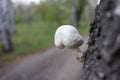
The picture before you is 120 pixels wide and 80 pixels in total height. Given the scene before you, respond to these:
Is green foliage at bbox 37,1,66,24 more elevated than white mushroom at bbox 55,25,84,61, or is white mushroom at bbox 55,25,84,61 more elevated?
green foliage at bbox 37,1,66,24

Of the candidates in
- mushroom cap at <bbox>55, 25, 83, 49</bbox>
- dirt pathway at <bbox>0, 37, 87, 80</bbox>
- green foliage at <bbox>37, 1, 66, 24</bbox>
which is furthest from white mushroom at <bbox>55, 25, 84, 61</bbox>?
green foliage at <bbox>37, 1, 66, 24</bbox>

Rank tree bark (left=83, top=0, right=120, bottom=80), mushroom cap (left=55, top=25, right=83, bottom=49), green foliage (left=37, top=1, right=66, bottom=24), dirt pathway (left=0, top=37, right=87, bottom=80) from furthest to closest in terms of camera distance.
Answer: green foliage (left=37, top=1, right=66, bottom=24) < dirt pathway (left=0, top=37, right=87, bottom=80) < mushroom cap (left=55, top=25, right=83, bottom=49) < tree bark (left=83, top=0, right=120, bottom=80)

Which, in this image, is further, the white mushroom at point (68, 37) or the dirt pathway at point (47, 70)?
the dirt pathway at point (47, 70)

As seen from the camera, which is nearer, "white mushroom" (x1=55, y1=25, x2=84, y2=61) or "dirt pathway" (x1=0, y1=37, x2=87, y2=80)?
"white mushroom" (x1=55, y1=25, x2=84, y2=61)

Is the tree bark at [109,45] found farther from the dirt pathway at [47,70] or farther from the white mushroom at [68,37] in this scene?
the dirt pathway at [47,70]

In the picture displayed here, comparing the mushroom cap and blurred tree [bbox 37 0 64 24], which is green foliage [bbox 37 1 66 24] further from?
the mushroom cap

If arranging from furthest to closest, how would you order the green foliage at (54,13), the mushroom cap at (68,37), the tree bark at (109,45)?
the green foliage at (54,13), the mushroom cap at (68,37), the tree bark at (109,45)

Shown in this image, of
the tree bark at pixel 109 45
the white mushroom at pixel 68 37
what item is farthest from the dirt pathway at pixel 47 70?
the tree bark at pixel 109 45

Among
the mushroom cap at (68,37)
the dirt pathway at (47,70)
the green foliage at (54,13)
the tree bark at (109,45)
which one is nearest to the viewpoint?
the tree bark at (109,45)

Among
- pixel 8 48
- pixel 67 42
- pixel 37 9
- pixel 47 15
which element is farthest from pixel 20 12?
pixel 67 42

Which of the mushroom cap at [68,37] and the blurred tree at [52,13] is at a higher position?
the blurred tree at [52,13]

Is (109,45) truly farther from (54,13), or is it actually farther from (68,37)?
(54,13)

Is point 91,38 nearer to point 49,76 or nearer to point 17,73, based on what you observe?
point 49,76

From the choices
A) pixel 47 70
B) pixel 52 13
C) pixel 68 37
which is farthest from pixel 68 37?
pixel 52 13
